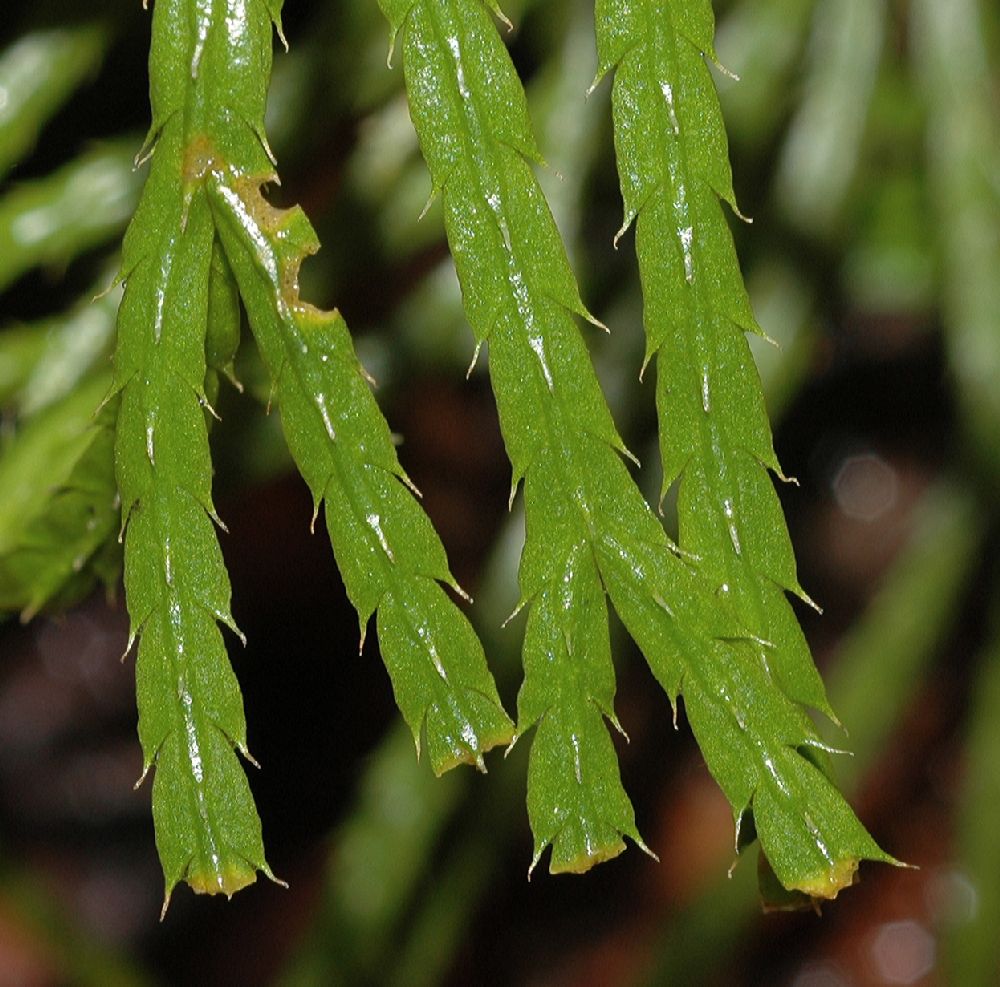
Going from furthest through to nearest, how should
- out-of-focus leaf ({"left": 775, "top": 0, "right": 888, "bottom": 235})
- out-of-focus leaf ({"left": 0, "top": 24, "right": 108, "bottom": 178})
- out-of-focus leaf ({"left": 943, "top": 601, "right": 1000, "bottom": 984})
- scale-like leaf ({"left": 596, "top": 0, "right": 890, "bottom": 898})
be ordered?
1. out-of-focus leaf ({"left": 775, "top": 0, "right": 888, "bottom": 235})
2. out-of-focus leaf ({"left": 943, "top": 601, "right": 1000, "bottom": 984})
3. out-of-focus leaf ({"left": 0, "top": 24, "right": 108, "bottom": 178})
4. scale-like leaf ({"left": 596, "top": 0, "right": 890, "bottom": 898})

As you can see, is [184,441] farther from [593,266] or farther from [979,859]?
[979,859]

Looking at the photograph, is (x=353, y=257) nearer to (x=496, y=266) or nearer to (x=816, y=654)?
(x=496, y=266)

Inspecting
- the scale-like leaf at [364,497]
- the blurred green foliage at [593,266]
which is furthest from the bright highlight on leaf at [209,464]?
the blurred green foliage at [593,266]

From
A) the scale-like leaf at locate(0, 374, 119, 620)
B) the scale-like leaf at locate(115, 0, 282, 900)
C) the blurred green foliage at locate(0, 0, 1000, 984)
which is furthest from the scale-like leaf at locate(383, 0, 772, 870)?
the blurred green foliage at locate(0, 0, 1000, 984)

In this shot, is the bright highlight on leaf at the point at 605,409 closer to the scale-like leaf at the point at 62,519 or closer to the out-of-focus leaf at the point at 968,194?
the scale-like leaf at the point at 62,519

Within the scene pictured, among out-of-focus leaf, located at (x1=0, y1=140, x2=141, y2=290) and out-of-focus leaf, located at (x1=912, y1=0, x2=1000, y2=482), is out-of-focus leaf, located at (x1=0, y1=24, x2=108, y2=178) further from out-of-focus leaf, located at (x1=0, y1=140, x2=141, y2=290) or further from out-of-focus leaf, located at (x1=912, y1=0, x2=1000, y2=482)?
out-of-focus leaf, located at (x1=912, y1=0, x2=1000, y2=482)

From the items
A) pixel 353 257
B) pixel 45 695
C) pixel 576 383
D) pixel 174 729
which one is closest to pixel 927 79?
pixel 353 257
